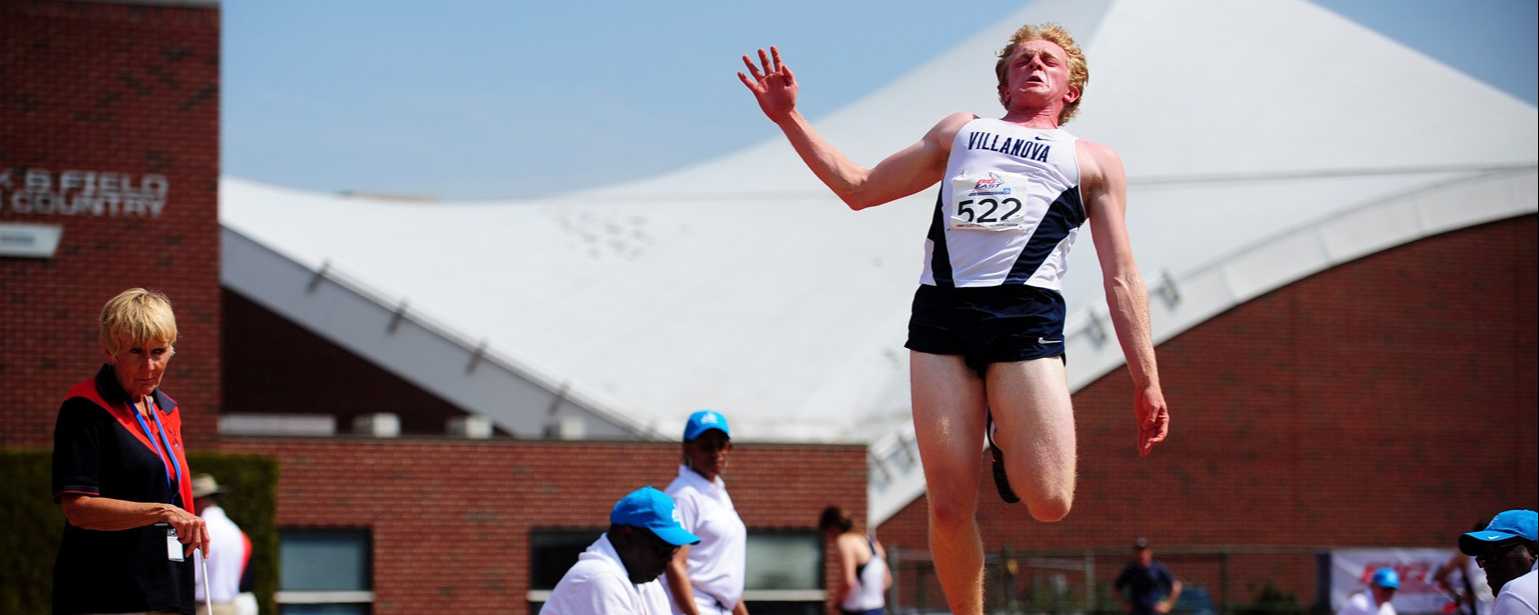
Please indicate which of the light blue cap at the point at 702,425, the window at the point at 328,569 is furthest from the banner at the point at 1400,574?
the light blue cap at the point at 702,425

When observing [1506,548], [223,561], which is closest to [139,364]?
[1506,548]

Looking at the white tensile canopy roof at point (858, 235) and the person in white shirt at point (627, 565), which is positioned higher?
the white tensile canopy roof at point (858, 235)

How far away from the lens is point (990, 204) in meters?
5.15

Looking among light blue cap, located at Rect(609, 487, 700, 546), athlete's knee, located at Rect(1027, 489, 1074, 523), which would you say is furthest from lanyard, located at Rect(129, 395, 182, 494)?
athlete's knee, located at Rect(1027, 489, 1074, 523)

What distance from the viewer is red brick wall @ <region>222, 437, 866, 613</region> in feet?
71.3

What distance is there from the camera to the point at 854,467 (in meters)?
24.2

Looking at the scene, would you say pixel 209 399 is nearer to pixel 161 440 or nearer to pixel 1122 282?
pixel 161 440

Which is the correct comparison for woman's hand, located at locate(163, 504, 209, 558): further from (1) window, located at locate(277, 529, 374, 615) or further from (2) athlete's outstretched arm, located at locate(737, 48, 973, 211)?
(1) window, located at locate(277, 529, 374, 615)

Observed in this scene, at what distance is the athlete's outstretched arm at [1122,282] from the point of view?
5.10m

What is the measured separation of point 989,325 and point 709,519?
342 centimetres

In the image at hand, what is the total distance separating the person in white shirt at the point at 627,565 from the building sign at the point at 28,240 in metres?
14.2

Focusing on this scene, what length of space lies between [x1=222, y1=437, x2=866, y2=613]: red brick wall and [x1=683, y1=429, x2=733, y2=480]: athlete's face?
13881 millimetres

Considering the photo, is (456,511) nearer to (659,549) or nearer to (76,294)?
(76,294)

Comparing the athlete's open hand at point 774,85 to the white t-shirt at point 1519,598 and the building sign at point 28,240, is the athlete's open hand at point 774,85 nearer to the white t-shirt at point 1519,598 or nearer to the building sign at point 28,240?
the white t-shirt at point 1519,598
